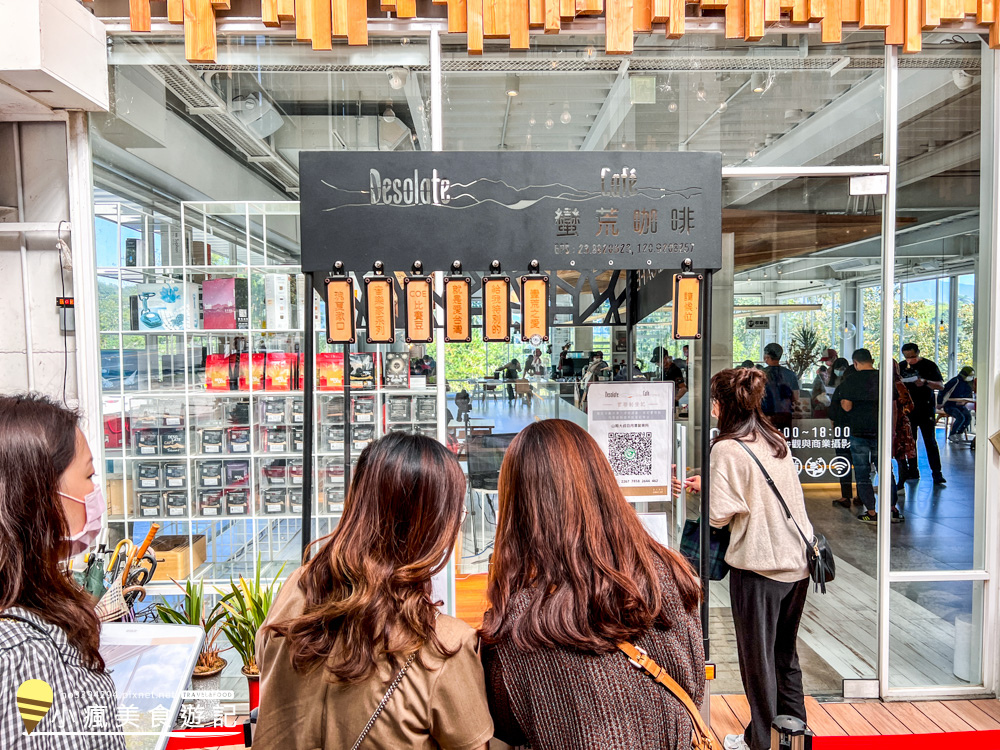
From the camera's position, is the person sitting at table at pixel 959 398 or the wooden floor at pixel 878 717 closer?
the wooden floor at pixel 878 717

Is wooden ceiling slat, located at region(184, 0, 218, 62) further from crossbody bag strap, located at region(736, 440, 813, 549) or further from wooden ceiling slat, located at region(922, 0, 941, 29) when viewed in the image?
wooden ceiling slat, located at region(922, 0, 941, 29)

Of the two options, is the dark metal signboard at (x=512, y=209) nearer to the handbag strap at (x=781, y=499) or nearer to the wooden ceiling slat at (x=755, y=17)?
the handbag strap at (x=781, y=499)

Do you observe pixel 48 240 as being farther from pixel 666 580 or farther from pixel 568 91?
pixel 666 580

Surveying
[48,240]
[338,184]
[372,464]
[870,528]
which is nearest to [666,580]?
[372,464]

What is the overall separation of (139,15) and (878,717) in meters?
4.86

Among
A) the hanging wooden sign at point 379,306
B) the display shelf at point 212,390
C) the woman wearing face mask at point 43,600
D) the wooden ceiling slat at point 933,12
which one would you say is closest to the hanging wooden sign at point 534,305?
the hanging wooden sign at point 379,306

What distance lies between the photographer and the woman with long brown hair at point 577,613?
44.9 inches

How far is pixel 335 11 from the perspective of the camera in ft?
9.44

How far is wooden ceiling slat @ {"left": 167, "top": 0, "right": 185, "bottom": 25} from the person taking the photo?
2820 millimetres

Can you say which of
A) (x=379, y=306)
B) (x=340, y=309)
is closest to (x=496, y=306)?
(x=379, y=306)

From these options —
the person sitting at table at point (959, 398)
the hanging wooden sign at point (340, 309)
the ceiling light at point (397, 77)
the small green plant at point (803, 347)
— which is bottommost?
the person sitting at table at point (959, 398)

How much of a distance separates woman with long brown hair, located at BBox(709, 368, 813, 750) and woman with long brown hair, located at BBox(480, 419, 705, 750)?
121 cm

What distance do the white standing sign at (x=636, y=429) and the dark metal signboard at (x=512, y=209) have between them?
2.16ft

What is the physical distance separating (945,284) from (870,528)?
4.32 ft
